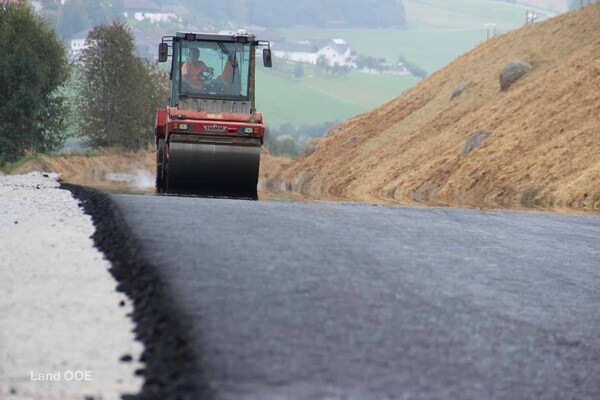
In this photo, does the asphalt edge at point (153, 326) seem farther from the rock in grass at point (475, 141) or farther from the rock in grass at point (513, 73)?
the rock in grass at point (513, 73)

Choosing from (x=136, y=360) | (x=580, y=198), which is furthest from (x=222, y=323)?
(x=580, y=198)

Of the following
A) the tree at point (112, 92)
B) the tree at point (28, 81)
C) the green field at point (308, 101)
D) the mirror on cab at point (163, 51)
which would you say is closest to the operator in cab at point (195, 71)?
the mirror on cab at point (163, 51)

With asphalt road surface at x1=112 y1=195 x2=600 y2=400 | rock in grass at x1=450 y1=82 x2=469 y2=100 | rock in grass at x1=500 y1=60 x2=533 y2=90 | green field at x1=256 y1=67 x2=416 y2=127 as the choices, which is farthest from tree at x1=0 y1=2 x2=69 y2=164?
A: green field at x1=256 y1=67 x2=416 y2=127

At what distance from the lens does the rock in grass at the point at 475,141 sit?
4134 cm

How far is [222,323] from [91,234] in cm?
426

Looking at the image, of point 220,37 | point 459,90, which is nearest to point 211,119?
point 220,37

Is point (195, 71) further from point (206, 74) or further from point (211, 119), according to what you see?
point (211, 119)

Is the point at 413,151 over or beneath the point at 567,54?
beneath

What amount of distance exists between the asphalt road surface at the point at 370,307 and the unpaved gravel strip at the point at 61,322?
504mm

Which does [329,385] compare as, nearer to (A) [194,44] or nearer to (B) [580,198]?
(A) [194,44]

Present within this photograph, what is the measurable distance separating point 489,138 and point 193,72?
62.4 ft

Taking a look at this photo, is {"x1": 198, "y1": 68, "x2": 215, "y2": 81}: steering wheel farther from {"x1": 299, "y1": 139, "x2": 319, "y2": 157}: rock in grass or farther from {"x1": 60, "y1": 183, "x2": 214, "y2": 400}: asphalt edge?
{"x1": 299, "y1": 139, "x2": 319, "y2": 157}: rock in grass

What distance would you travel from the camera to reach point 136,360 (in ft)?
21.9

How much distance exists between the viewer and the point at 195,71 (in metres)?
25.1
